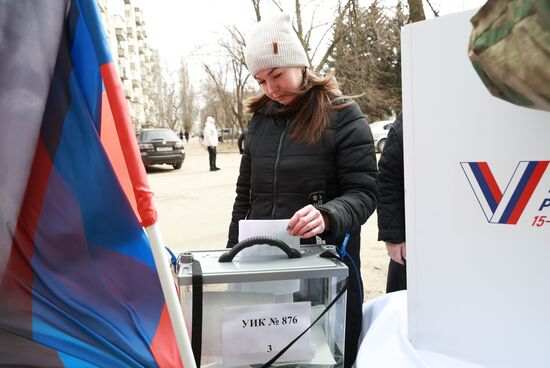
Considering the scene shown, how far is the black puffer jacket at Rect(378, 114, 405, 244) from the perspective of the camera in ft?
5.22

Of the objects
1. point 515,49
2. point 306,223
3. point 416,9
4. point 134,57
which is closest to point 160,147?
point 416,9

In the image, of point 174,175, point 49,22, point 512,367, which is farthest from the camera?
point 174,175

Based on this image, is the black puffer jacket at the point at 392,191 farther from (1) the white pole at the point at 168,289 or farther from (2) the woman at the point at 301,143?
(1) the white pole at the point at 168,289

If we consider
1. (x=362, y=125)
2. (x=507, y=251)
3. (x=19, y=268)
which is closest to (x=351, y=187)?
(x=362, y=125)

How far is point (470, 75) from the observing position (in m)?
0.74

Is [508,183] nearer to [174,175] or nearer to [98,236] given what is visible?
[98,236]

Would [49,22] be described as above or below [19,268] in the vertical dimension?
above

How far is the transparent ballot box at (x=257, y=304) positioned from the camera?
2.65 feet

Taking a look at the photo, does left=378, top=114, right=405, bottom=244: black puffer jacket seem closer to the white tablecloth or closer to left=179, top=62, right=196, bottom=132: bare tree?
the white tablecloth

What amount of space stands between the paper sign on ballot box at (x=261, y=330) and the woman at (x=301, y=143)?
38cm

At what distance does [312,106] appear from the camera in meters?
1.33

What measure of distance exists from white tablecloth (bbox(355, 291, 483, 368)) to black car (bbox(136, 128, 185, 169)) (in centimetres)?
1191

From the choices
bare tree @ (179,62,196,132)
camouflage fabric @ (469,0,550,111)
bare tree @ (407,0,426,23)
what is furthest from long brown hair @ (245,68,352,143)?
bare tree @ (179,62,196,132)

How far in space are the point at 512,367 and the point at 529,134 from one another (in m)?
0.45
